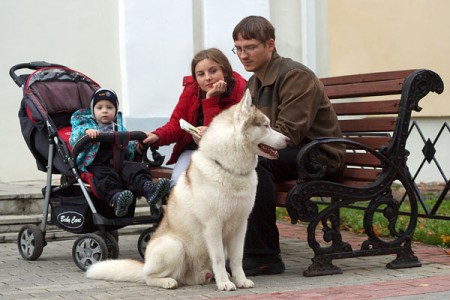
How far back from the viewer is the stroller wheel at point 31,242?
298 inches

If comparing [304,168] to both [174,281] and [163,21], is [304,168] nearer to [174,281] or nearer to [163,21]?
[174,281]

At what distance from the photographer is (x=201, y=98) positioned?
25.1ft

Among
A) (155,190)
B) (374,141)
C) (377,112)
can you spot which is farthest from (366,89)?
(155,190)

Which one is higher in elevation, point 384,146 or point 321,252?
point 384,146

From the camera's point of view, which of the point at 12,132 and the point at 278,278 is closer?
the point at 278,278

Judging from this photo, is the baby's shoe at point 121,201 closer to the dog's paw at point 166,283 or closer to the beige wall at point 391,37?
the dog's paw at point 166,283

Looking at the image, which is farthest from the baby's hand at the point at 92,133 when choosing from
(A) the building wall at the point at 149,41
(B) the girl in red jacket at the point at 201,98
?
(A) the building wall at the point at 149,41

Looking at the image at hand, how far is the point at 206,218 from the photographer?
616 cm

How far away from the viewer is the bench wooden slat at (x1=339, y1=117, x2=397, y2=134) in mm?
7062

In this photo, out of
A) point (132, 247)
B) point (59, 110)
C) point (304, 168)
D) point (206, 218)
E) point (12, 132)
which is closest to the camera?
point (206, 218)

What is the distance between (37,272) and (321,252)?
214cm

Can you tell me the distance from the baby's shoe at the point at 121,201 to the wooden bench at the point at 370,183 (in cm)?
110

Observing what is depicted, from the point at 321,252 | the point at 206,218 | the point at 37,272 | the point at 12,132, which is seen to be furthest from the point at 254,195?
the point at 12,132

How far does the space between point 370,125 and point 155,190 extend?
1.72 m
